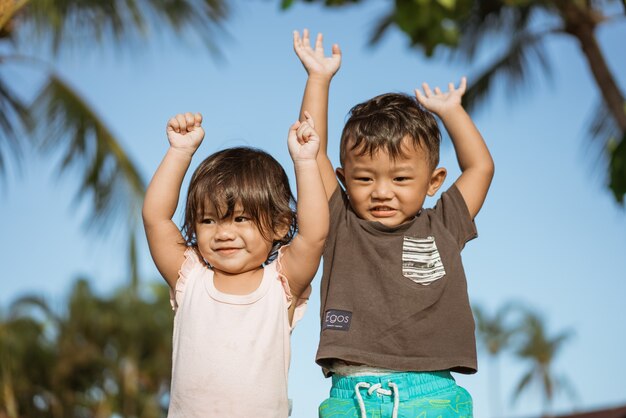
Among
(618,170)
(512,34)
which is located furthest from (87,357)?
(618,170)

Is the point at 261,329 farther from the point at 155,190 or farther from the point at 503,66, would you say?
the point at 503,66

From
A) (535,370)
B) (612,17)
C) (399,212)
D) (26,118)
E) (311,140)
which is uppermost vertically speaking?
(612,17)

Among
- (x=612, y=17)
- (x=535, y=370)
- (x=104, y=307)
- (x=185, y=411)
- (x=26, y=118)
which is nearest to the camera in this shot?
(x=185, y=411)

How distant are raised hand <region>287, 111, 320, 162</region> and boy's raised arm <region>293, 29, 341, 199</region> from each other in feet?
0.90

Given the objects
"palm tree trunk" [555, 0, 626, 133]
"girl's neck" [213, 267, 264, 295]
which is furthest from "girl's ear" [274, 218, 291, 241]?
"palm tree trunk" [555, 0, 626, 133]

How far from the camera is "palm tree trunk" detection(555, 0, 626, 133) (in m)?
8.95

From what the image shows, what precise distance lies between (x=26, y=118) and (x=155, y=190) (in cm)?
565

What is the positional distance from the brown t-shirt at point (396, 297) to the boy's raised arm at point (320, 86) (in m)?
0.16

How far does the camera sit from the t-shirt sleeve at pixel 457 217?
282 cm

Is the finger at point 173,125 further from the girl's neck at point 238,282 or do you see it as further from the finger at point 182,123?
the girl's neck at point 238,282

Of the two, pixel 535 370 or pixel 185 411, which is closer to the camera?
pixel 185 411

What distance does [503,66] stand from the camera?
37.6 feet

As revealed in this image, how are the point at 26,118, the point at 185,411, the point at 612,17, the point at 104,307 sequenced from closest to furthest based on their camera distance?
the point at 185,411
the point at 26,118
the point at 612,17
the point at 104,307

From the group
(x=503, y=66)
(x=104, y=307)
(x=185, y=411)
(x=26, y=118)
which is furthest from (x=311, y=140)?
(x=104, y=307)
